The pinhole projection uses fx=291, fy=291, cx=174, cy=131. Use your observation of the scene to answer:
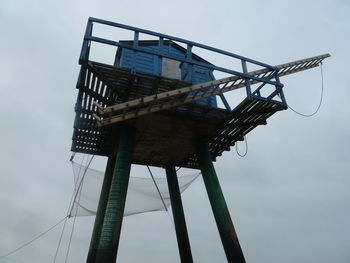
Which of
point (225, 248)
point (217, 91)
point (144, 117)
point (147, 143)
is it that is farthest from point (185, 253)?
point (217, 91)

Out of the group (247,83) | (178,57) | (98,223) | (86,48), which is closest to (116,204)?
(98,223)

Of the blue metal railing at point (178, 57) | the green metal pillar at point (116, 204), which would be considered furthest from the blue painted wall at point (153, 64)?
the green metal pillar at point (116, 204)

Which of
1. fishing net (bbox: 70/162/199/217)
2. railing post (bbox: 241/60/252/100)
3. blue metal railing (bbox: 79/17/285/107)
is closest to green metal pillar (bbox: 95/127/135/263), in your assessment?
blue metal railing (bbox: 79/17/285/107)

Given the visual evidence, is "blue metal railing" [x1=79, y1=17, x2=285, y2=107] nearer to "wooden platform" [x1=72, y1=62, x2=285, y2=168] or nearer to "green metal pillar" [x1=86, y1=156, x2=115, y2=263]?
"wooden platform" [x1=72, y1=62, x2=285, y2=168]

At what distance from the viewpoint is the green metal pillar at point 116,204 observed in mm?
10688

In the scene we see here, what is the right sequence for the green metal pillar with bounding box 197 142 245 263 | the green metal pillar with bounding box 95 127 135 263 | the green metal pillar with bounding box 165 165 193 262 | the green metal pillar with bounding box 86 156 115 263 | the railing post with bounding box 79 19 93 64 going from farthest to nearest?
the green metal pillar with bounding box 165 165 193 262
the green metal pillar with bounding box 86 156 115 263
the green metal pillar with bounding box 197 142 245 263
the railing post with bounding box 79 19 93 64
the green metal pillar with bounding box 95 127 135 263

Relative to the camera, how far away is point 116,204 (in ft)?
37.8

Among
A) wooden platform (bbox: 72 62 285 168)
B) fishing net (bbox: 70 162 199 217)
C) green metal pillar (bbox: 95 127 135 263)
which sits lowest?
green metal pillar (bbox: 95 127 135 263)

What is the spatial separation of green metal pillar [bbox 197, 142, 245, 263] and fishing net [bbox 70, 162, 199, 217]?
4002mm

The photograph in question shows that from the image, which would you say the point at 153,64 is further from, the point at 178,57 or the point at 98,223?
A: the point at 98,223

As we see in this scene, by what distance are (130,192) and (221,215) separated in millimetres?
6854

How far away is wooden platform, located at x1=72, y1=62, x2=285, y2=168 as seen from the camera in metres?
12.1

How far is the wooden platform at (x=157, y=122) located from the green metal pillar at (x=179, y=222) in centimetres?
142

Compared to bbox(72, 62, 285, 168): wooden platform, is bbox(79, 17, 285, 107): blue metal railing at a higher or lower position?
higher
